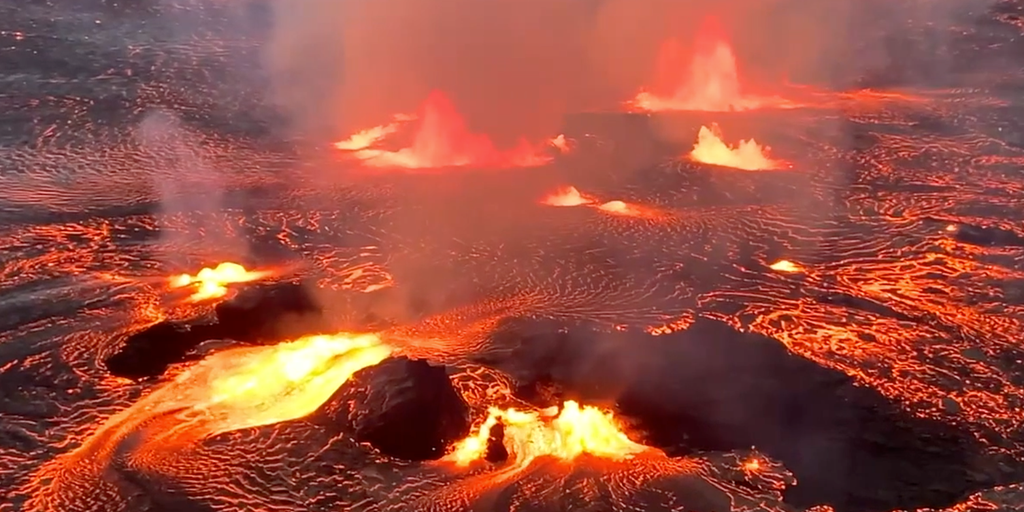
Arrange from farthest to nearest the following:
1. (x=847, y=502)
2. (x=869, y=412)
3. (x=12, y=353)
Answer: (x=12, y=353)
(x=869, y=412)
(x=847, y=502)

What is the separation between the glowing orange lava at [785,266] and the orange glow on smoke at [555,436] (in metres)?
2.63

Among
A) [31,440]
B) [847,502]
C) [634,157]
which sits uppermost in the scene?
[634,157]

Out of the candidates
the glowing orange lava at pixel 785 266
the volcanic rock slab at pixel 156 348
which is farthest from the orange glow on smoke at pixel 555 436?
the glowing orange lava at pixel 785 266

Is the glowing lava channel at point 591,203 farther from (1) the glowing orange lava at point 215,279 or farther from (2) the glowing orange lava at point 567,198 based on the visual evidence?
(1) the glowing orange lava at point 215,279

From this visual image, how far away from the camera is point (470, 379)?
6.15 meters

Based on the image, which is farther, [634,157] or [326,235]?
[634,157]

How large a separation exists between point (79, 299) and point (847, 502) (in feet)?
17.3

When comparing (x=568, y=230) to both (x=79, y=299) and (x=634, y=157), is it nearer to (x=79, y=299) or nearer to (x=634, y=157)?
(x=634, y=157)

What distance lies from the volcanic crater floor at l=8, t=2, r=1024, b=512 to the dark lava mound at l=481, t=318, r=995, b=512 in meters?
0.02

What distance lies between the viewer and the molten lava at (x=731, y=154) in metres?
10.4

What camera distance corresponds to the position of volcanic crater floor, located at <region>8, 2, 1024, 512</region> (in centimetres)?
524

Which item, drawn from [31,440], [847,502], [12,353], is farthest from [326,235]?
[847,502]

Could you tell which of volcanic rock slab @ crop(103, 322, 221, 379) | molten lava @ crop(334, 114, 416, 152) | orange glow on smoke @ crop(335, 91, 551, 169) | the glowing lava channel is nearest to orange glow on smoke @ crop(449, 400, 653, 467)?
volcanic rock slab @ crop(103, 322, 221, 379)

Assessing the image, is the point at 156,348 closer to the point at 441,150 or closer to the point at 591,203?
the point at 591,203
